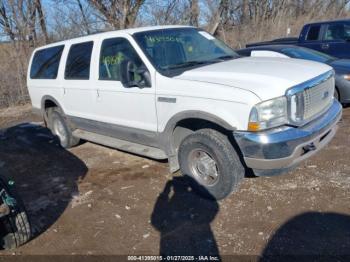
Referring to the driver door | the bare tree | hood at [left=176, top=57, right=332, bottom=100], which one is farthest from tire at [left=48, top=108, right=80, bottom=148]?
the bare tree

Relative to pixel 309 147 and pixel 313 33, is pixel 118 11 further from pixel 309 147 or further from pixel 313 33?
pixel 309 147

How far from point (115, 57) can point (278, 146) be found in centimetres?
261

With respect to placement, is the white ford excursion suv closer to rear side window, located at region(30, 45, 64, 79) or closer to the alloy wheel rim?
the alloy wheel rim

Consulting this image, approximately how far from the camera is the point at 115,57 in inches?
184

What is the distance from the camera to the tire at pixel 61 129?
6406mm

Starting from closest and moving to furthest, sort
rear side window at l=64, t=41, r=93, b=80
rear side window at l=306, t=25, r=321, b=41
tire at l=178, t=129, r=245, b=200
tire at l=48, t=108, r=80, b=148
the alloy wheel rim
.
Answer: tire at l=178, t=129, r=245, b=200
the alloy wheel rim
rear side window at l=64, t=41, r=93, b=80
tire at l=48, t=108, r=80, b=148
rear side window at l=306, t=25, r=321, b=41

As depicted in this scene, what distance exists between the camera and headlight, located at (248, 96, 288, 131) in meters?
3.27

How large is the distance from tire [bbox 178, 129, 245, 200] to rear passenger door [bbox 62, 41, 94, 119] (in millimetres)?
2004

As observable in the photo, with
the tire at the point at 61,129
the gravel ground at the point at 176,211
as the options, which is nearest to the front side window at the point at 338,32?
the gravel ground at the point at 176,211

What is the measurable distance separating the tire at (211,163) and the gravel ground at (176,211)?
20 cm

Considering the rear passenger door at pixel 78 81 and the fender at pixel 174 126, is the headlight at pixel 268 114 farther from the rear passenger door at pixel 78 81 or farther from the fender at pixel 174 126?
the rear passenger door at pixel 78 81

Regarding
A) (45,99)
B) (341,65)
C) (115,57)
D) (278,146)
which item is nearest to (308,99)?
(278,146)

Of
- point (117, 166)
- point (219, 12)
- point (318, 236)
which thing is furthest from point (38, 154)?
point (219, 12)

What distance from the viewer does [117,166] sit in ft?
17.8
